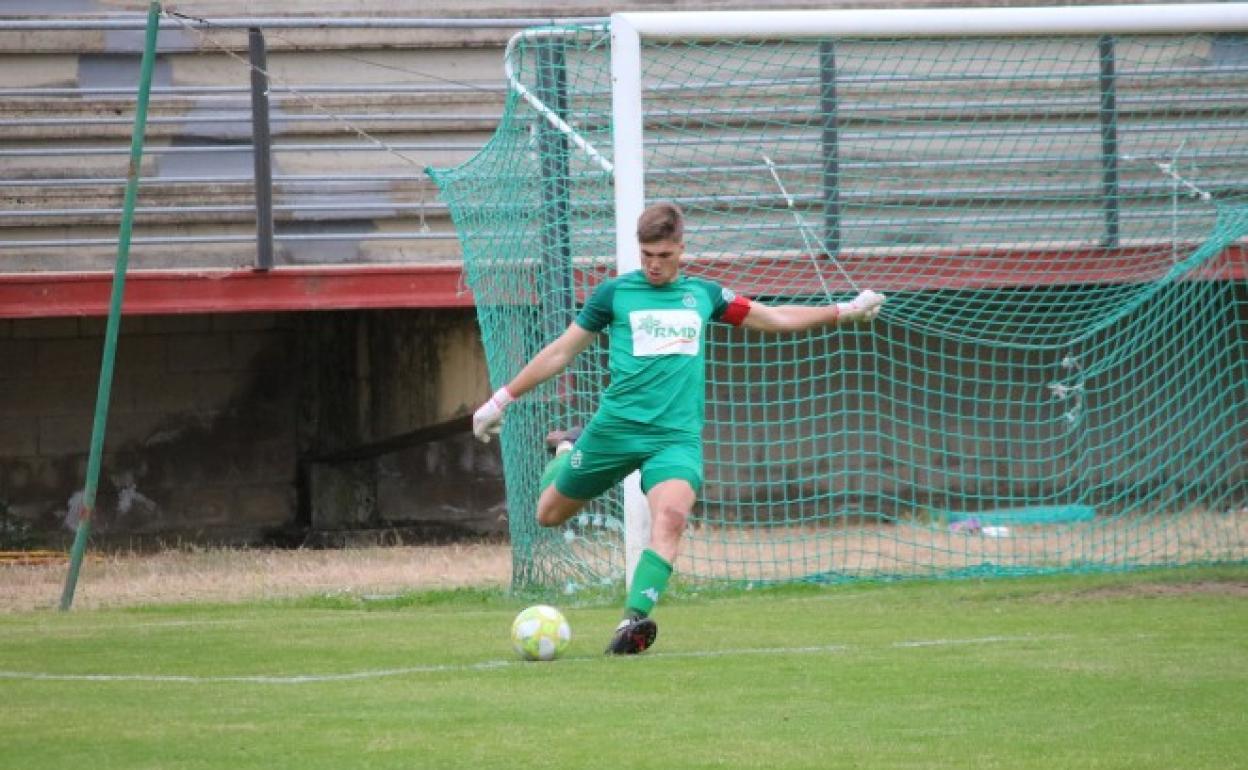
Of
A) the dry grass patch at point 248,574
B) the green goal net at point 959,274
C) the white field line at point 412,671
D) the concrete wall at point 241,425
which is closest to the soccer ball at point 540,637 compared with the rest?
the white field line at point 412,671

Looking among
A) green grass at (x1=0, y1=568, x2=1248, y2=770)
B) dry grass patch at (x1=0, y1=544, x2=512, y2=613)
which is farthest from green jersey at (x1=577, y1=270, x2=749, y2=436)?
dry grass patch at (x1=0, y1=544, x2=512, y2=613)

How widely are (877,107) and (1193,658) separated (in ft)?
22.5

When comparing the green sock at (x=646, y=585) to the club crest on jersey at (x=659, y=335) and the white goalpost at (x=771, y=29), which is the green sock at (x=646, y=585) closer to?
the club crest on jersey at (x=659, y=335)

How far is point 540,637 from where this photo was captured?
24.8ft

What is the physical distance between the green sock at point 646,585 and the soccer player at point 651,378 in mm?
135

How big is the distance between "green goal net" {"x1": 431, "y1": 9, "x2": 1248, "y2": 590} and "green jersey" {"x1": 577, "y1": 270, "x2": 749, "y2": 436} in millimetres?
3266

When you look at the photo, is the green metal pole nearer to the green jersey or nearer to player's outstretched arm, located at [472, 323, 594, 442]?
player's outstretched arm, located at [472, 323, 594, 442]

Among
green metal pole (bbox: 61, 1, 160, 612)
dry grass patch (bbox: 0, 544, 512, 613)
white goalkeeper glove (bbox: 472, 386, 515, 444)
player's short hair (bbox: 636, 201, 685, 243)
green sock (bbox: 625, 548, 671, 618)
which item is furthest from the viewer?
dry grass patch (bbox: 0, 544, 512, 613)

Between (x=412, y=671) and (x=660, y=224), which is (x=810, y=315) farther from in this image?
(x=412, y=671)

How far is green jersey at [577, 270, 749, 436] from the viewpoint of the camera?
8227 millimetres

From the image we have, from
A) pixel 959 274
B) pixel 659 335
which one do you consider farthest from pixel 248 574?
pixel 959 274

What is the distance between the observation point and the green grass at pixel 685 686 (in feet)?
18.0

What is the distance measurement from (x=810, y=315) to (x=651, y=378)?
925mm

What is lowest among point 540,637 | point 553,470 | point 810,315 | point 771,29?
point 540,637
